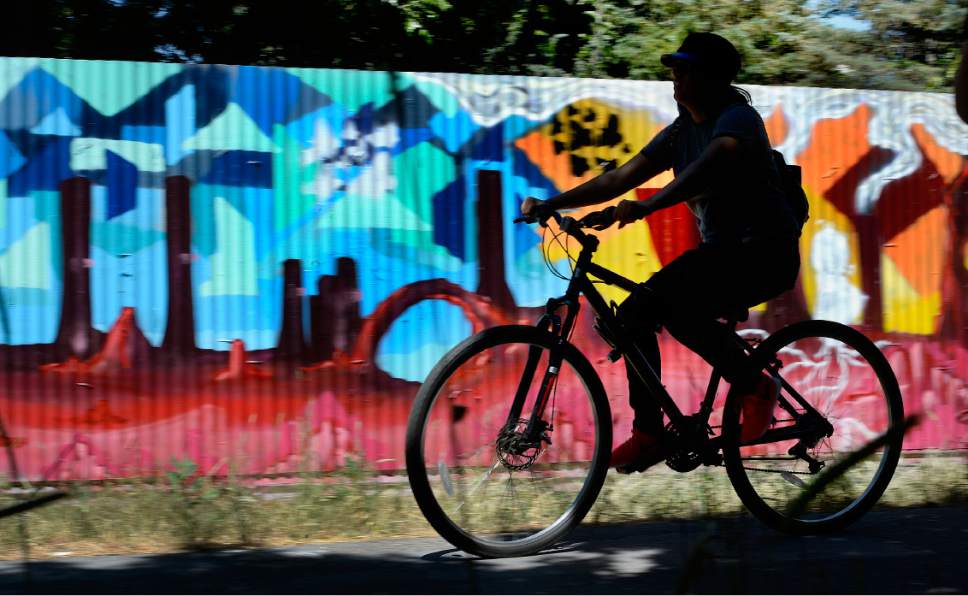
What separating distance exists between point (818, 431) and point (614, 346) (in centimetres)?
100

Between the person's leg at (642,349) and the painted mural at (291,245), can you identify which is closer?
the person's leg at (642,349)

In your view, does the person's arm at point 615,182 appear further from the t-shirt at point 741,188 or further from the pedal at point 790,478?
the pedal at point 790,478

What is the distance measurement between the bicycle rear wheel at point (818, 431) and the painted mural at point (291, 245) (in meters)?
1.36

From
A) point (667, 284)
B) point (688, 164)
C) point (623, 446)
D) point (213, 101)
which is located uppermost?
point (213, 101)

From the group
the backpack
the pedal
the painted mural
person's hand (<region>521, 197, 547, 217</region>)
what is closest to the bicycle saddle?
the backpack

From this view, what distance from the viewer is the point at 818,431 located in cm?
438

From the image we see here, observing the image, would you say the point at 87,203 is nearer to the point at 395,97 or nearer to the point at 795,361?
the point at 395,97

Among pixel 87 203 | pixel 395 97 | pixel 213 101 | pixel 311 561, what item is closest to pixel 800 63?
pixel 395 97

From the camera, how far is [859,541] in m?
4.18

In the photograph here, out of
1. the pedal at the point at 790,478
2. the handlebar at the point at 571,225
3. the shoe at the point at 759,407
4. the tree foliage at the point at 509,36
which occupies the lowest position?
the pedal at the point at 790,478

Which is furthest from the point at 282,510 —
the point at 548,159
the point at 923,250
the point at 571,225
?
the point at 923,250

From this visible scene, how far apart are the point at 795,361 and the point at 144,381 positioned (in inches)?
141

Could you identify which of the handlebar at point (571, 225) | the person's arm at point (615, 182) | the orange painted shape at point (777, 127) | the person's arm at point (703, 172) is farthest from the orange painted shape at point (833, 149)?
the handlebar at point (571, 225)

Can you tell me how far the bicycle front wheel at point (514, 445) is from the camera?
12.5ft
